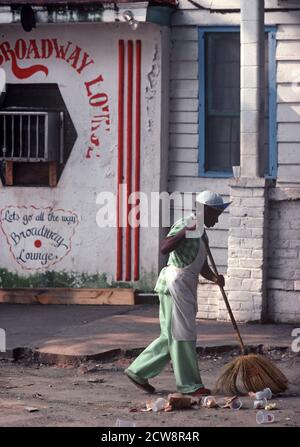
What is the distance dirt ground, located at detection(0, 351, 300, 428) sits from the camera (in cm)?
1002

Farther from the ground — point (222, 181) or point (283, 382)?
point (222, 181)

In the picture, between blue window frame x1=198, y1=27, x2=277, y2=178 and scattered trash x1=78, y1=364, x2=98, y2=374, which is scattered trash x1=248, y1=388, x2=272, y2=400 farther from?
blue window frame x1=198, y1=27, x2=277, y2=178

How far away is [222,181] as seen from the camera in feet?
51.6

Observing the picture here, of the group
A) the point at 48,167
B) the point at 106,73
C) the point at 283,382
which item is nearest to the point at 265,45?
the point at 106,73

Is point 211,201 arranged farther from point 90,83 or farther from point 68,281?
point 68,281

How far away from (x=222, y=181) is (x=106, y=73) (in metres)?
1.86

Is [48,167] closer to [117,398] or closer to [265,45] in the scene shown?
[265,45]

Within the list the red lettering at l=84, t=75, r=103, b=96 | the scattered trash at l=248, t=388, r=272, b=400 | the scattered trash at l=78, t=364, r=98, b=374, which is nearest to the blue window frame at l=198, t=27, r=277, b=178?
the red lettering at l=84, t=75, r=103, b=96

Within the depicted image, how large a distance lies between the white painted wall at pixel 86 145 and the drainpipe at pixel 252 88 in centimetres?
161

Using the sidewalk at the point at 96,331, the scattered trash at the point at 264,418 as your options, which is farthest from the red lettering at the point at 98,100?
the scattered trash at the point at 264,418

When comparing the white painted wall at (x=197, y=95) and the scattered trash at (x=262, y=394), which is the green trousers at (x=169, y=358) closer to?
the scattered trash at (x=262, y=394)

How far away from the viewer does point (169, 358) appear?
437 inches

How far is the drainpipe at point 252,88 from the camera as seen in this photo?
1430 cm

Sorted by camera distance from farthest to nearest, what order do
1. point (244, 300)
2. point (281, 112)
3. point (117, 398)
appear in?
1. point (281, 112)
2. point (244, 300)
3. point (117, 398)
